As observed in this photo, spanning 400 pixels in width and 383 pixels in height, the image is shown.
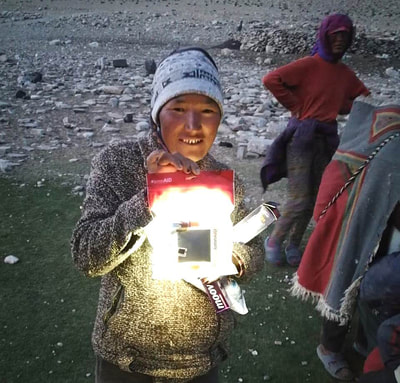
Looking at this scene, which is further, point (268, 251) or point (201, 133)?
point (268, 251)

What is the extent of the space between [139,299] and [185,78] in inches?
29.0

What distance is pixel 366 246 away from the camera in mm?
2242

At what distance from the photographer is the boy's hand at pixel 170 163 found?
115cm

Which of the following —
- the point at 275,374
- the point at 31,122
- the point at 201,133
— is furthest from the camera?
the point at 31,122

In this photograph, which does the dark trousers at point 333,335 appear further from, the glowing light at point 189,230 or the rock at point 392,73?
the rock at point 392,73

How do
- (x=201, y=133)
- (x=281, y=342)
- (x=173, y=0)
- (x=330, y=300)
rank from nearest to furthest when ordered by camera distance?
(x=201, y=133)
(x=330, y=300)
(x=281, y=342)
(x=173, y=0)

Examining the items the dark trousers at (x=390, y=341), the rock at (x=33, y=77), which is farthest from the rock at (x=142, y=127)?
the dark trousers at (x=390, y=341)

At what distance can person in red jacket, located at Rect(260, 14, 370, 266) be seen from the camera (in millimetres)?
3844

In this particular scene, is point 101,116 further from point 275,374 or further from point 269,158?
point 275,374

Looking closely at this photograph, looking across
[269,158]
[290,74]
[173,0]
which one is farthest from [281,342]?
[173,0]

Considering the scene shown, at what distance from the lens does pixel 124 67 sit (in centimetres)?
1212

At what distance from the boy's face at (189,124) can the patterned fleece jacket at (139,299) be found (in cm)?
15

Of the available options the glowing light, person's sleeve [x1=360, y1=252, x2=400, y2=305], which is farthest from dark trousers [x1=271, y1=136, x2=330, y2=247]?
the glowing light

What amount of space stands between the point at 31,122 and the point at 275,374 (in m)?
6.07
